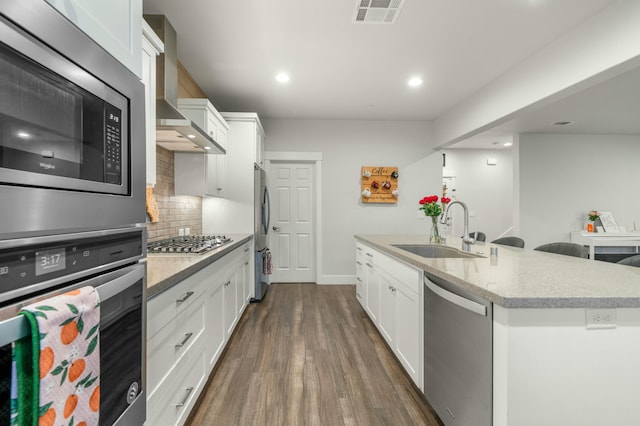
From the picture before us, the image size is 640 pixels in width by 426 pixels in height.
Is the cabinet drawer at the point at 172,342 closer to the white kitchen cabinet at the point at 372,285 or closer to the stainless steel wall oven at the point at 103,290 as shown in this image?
the stainless steel wall oven at the point at 103,290

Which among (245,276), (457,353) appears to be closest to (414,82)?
(245,276)

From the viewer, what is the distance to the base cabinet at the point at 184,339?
1.23m

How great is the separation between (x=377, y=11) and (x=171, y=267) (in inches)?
90.5

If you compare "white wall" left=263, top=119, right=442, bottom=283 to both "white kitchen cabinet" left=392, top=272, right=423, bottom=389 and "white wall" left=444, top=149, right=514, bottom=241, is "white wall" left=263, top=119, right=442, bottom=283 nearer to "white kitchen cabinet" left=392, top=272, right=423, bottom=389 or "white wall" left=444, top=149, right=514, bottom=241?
"white wall" left=444, top=149, right=514, bottom=241

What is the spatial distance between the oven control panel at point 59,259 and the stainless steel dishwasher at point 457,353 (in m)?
1.31

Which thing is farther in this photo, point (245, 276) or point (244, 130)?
point (244, 130)

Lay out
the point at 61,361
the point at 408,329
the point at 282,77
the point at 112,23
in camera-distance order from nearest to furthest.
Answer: the point at 61,361
the point at 112,23
the point at 408,329
the point at 282,77

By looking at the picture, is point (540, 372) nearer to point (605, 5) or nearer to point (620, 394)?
point (620, 394)

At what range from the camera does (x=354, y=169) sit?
5098 mm

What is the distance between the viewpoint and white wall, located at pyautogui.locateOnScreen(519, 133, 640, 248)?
510 centimetres

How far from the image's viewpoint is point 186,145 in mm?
2656

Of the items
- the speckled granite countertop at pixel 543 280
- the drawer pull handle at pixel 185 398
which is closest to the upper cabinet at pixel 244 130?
the speckled granite countertop at pixel 543 280

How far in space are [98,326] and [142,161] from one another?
0.47 meters

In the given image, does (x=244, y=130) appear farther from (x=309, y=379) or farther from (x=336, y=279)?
(x=309, y=379)
